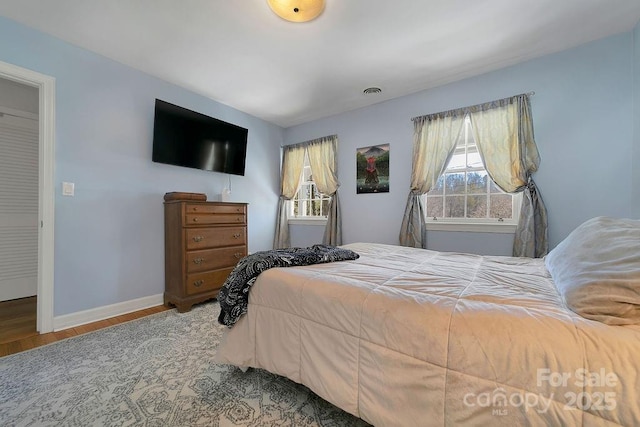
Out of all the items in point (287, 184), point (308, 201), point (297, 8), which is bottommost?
point (308, 201)

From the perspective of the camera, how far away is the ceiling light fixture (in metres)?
1.73

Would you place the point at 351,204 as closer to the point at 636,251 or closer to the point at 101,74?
the point at 636,251

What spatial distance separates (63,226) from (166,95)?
170 cm

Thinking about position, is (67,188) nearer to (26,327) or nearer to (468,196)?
(26,327)

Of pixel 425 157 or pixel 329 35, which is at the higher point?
pixel 329 35

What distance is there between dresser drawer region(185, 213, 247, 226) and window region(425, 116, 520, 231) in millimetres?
2293

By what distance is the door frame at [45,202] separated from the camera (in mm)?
2111

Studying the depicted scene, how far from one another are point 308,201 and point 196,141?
1.89 metres

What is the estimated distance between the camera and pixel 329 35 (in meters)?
2.11

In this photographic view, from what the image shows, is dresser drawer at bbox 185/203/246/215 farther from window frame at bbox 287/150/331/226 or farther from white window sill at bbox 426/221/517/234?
white window sill at bbox 426/221/517/234

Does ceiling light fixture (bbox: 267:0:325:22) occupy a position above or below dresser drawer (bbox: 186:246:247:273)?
above

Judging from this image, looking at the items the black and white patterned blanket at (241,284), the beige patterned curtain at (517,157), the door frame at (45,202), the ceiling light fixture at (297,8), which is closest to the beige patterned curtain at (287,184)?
the ceiling light fixture at (297,8)

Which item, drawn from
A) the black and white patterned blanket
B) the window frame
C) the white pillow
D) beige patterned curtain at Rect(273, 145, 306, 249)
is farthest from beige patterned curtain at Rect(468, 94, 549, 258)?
beige patterned curtain at Rect(273, 145, 306, 249)

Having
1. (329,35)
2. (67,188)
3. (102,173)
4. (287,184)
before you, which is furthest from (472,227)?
(67,188)
